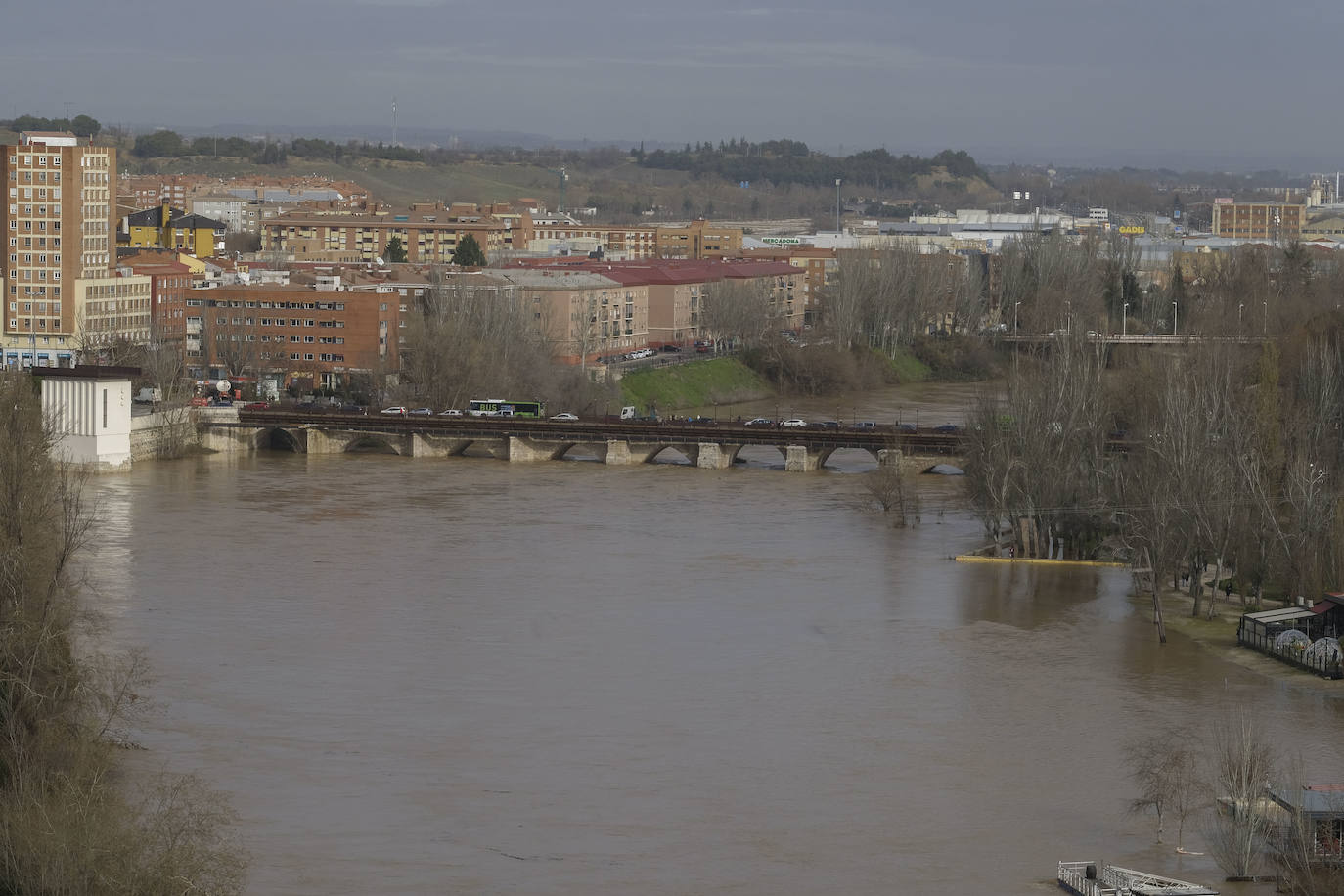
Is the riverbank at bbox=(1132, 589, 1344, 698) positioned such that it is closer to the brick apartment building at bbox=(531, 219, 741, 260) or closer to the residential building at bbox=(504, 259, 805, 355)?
the residential building at bbox=(504, 259, 805, 355)

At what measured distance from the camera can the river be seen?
11312 mm

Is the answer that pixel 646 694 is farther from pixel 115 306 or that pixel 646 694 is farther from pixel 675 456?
pixel 115 306

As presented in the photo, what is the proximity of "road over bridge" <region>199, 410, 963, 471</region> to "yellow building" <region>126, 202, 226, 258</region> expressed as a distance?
19512mm

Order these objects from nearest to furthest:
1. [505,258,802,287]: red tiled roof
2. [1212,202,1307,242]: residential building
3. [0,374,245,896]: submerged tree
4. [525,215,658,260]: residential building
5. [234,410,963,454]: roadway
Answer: [0,374,245,896]: submerged tree → [234,410,963,454]: roadway → [505,258,802,287]: red tiled roof → [525,215,658,260]: residential building → [1212,202,1307,242]: residential building

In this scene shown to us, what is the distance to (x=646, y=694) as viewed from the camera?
47.6ft

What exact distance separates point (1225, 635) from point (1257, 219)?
7010 centimetres

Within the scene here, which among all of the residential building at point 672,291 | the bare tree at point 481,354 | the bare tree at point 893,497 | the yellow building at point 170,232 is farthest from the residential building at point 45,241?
the bare tree at point 893,497

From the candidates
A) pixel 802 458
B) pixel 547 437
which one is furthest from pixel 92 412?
pixel 802 458

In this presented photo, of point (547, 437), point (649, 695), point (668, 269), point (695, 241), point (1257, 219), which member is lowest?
point (649, 695)

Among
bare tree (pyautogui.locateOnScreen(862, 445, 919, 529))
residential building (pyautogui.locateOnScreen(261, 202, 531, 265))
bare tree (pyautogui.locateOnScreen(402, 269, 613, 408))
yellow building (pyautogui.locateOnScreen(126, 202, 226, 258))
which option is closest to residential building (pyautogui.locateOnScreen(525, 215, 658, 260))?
residential building (pyautogui.locateOnScreen(261, 202, 531, 265))

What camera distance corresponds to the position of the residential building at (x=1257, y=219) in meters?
82.4

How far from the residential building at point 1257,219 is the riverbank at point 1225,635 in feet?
217

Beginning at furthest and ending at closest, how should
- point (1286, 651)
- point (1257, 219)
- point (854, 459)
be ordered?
1. point (1257, 219)
2. point (854, 459)
3. point (1286, 651)

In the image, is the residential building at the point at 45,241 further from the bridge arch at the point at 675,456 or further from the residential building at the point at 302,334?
the bridge arch at the point at 675,456
